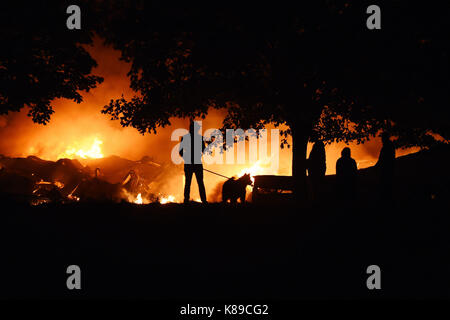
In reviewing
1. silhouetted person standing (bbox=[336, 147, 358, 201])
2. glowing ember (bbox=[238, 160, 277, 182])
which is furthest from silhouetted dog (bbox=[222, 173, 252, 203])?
glowing ember (bbox=[238, 160, 277, 182])

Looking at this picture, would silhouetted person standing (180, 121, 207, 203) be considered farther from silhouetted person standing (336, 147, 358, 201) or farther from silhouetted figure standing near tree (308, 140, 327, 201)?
silhouetted figure standing near tree (308, 140, 327, 201)

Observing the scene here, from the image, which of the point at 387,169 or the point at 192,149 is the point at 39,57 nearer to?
the point at 192,149

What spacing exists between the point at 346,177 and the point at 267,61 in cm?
447

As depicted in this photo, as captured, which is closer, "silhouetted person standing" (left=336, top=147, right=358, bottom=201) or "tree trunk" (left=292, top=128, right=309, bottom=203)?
"silhouetted person standing" (left=336, top=147, right=358, bottom=201)

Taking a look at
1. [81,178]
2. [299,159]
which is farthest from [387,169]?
[81,178]

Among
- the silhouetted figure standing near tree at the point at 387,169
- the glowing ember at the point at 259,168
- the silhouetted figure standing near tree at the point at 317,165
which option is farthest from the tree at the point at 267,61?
the glowing ember at the point at 259,168

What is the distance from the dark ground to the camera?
5.33m

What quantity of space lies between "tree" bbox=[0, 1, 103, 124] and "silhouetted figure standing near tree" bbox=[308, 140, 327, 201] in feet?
28.1

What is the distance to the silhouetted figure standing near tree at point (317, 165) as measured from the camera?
12.6 meters

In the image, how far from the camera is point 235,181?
13.9 metres

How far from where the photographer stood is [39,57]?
1255 cm
